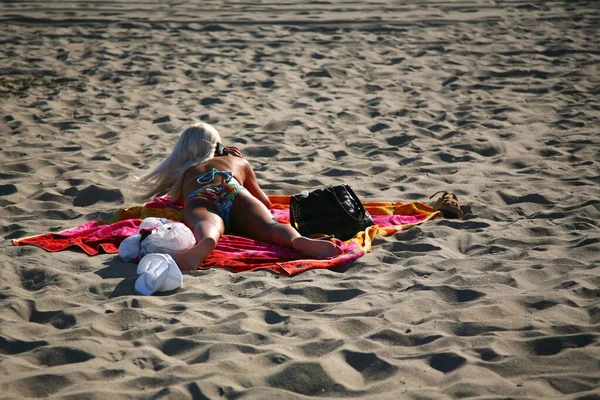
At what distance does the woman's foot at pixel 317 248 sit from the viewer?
14.1 ft

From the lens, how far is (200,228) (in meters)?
4.36

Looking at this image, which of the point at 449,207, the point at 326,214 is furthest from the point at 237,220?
the point at 449,207

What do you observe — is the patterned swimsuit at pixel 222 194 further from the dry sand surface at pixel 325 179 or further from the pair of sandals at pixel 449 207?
the pair of sandals at pixel 449 207

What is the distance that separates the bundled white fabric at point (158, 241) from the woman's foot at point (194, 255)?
0.22 ft

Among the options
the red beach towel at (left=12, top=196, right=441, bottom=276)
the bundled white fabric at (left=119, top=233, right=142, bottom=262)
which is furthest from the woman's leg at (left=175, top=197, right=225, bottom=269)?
the bundled white fabric at (left=119, top=233, right=142, bottom=262)

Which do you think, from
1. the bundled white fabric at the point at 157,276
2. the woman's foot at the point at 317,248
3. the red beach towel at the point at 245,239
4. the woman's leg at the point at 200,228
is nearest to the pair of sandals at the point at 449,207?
the red beach towel at the point at 245,239

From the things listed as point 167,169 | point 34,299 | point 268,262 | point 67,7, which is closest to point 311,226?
point 268,262

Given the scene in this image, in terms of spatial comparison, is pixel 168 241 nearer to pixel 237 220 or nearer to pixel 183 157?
pixel 237 220

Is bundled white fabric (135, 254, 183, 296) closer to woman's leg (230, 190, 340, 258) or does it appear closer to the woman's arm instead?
woman's leg (230, 190, 340, 258)

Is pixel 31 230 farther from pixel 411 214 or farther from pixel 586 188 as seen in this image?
pixel 586 188

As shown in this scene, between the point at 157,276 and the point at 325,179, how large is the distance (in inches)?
96.6

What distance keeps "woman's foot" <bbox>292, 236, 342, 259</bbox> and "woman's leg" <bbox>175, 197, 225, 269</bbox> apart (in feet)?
1.86

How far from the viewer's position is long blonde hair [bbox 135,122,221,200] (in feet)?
16.4

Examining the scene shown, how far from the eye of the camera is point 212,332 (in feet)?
11.0
